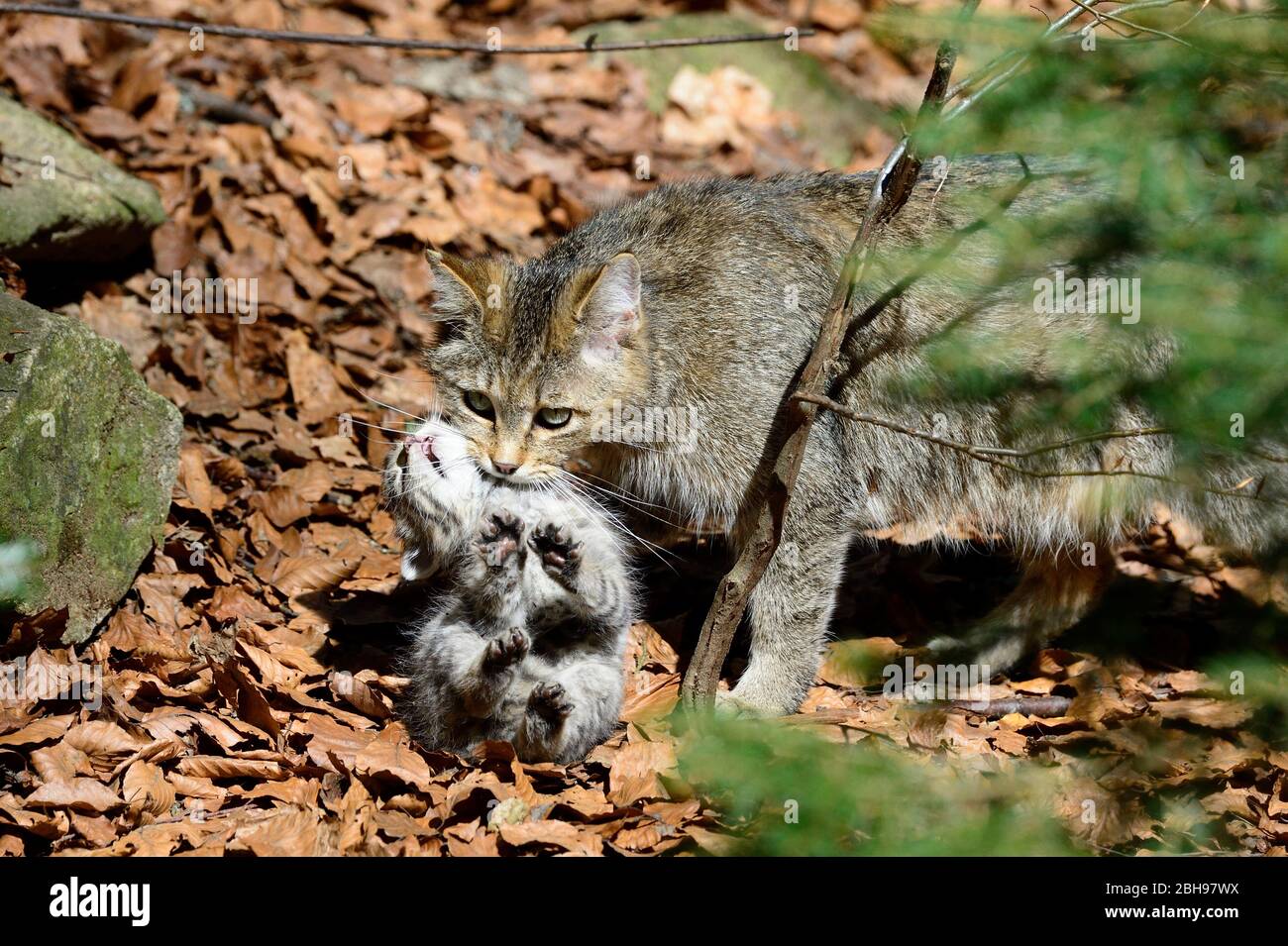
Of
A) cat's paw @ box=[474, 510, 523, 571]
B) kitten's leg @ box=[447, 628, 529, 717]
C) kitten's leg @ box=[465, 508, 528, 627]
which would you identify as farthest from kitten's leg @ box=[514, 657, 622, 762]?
cat's paw @ box=[474, 510, 523, 571]

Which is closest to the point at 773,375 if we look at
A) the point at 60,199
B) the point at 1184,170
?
the point at 1184,170

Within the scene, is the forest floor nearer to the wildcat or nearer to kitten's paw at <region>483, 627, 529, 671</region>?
kitten's paw at <region>483, 627, 529, 671</region>

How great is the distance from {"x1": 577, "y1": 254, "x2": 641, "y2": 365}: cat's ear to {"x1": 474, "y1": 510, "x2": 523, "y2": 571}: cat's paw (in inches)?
32.1

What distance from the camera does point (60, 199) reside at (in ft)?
20.1

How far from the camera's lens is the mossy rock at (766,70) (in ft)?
32.3

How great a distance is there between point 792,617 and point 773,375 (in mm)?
1021

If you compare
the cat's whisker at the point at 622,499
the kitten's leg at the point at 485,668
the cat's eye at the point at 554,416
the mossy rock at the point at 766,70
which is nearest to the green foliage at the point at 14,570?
the kitten's leg at the point at 485,668

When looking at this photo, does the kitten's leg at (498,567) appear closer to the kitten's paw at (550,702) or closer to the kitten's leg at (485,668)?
the kitten's leg at (485,668)

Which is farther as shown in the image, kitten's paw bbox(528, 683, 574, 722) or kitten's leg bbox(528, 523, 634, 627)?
kitten's leg bbox(528, 523, 634, 627)

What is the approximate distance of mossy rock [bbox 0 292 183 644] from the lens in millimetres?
4539

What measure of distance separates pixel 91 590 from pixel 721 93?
265 inches

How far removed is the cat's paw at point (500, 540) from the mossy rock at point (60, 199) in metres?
3.01

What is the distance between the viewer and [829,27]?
35.1 ft

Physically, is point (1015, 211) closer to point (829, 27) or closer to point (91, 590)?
point (91, 590)
